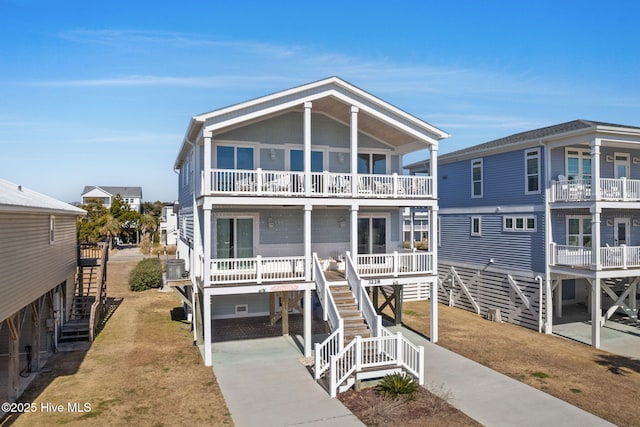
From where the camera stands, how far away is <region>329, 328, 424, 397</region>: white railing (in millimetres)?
12117

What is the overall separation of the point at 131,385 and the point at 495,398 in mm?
9598

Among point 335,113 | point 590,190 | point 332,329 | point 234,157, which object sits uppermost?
point 335,113

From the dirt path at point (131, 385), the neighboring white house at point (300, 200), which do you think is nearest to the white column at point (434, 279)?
the neighboring white house at point (300, 200)

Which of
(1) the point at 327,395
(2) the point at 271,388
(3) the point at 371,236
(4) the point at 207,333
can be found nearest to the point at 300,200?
(4) the point at 207,333

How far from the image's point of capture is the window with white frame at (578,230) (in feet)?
64.3

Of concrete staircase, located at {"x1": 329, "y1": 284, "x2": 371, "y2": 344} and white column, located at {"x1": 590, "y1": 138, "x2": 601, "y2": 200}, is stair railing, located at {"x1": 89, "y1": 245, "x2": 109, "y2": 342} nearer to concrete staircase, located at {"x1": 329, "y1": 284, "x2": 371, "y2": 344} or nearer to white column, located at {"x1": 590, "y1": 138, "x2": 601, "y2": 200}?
concrete staircase, located at {"x1": 329, "y1": 284, "x2": 371, "y2": 344}

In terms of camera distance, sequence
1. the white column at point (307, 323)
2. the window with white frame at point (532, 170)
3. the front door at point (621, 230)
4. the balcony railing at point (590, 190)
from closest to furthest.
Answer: the white column at point (307, 323) < the balcony railing at point (590, 190) < the window with white frame at point (532, 170) < the front door at point (621, 230)

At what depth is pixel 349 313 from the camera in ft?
48.2

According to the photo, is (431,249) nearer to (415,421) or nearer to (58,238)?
(415,421)

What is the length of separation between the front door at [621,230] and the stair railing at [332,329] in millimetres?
14867

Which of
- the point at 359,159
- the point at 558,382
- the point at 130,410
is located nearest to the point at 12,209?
the point at 130,410

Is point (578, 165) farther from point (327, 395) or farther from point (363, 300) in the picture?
point (327, 395)

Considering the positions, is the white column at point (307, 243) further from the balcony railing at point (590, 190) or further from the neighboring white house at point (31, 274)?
the balcony railing at point (590, 190)

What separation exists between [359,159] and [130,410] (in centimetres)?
1287
